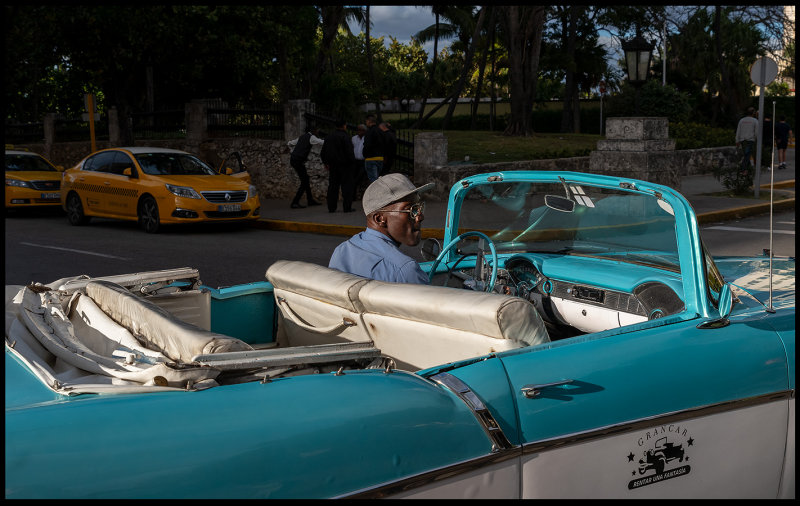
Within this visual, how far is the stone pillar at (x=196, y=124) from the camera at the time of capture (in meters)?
22.0

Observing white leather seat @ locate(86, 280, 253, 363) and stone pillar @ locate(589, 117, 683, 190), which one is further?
stone pillar @ locate(589, 117, 683, 190)

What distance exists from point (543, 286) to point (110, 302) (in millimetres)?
1987

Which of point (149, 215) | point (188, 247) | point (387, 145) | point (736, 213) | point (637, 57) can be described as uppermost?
point (637, 57)

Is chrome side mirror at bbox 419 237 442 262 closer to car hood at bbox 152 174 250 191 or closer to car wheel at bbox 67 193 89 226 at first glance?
car hood at bbox 152 174 250 191

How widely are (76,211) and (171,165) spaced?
2238mm

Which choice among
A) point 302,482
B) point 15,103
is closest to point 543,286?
point 302,482

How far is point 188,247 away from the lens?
41.8ft

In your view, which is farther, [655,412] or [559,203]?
[559,203]

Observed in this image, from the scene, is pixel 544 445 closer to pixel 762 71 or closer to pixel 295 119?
pixel 762 71

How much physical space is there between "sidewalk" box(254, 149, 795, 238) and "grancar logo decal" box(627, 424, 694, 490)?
11317 mm

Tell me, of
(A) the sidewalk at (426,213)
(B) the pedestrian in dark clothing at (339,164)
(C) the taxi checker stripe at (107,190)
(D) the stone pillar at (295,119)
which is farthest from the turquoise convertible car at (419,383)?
(D) the stone pillar at (295,119)

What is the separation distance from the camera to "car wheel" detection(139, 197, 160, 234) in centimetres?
1485

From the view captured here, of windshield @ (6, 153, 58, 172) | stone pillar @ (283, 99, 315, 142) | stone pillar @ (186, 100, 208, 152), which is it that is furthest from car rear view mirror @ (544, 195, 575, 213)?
stone pillar @ (186, 100, 208, 152)

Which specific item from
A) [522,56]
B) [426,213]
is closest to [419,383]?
[426,213]
